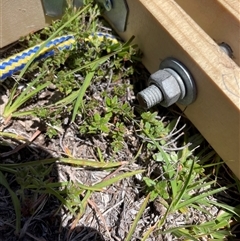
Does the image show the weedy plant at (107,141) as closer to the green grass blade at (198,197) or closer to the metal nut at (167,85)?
the green grass blade at (198,197)

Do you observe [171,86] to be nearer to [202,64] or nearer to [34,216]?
[202,64]

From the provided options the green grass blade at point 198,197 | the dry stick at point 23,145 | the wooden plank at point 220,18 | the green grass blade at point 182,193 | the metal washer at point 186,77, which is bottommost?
the green grass blade at point 198,197

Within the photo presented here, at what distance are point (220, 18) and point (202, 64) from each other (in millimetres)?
198

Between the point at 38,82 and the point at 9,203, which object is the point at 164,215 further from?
the point at 38,82

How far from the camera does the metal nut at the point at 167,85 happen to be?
1.15 meters

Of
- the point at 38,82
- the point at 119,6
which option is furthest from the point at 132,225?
the point at 119,6

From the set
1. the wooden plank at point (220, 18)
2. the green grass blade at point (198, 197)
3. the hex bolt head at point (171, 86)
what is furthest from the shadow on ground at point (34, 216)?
the wooden plank at point (220, 18)

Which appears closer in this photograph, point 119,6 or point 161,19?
point 161,19

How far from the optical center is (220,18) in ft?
3.96

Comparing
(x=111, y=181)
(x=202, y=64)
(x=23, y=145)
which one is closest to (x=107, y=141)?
(x=111, y=181)

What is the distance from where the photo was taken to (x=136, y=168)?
49.8 inches

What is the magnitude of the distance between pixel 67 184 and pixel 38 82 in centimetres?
32

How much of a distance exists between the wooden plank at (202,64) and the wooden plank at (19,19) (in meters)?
0.27

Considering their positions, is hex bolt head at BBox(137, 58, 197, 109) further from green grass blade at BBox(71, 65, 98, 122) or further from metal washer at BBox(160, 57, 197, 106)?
green grass blade at BBox(71, 65, 98, 122)
